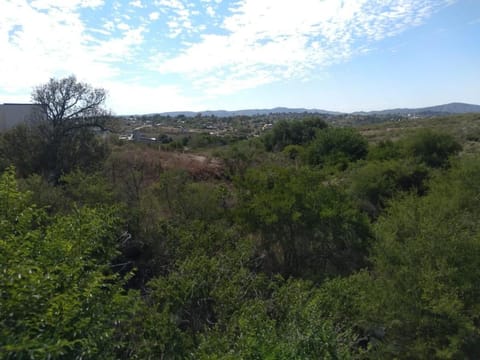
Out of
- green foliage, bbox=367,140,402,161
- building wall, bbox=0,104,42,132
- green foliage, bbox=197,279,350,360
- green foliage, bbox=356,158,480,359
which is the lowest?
green foliage, bbox=356,158,480,359

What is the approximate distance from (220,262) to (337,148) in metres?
27.1

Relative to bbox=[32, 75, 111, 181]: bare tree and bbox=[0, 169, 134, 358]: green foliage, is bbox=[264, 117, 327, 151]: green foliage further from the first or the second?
bbox=[0, 169, 134, 358]: green foliage

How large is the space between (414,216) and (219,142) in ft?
113

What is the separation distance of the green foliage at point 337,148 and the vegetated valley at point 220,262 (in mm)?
9875

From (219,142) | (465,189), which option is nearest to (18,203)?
(465,189)

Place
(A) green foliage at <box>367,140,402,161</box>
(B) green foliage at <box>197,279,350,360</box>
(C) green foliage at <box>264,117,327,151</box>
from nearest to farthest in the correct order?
(B) green foliage at <box>197,279,350,360</box>, (A) green foliage at <box>367,140,402,161</box>, (C) green foliage at <box>264,117,327,151</box>

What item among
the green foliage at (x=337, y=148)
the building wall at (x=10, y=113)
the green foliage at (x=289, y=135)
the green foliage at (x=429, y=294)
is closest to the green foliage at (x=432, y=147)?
the green foliage at (x=337, y=148)

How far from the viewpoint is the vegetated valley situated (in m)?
5.42

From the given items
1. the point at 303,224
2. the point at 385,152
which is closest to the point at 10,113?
the point at 303,224

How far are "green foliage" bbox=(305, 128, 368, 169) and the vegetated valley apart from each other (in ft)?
32.4

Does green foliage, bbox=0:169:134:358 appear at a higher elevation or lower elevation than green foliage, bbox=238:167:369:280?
higher

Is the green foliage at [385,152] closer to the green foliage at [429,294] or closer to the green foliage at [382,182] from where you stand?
the green foliage at [382,182]

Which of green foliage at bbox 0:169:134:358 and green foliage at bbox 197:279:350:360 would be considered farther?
green foliage at bbox 197:279:350:360

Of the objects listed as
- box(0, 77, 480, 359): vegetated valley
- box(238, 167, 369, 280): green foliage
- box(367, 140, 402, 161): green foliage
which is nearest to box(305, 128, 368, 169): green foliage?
box(367, 140, 402, 161): green foliage
